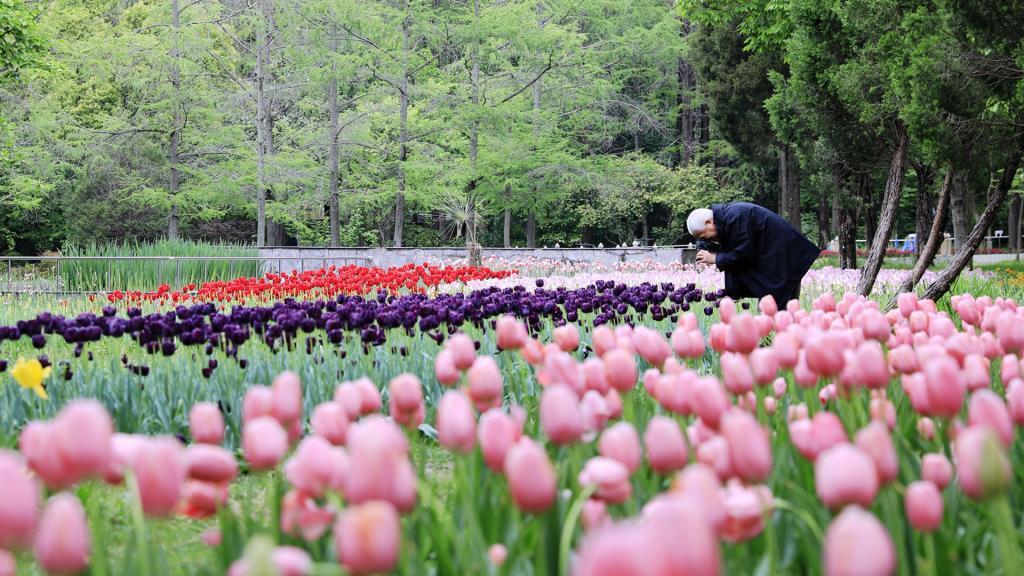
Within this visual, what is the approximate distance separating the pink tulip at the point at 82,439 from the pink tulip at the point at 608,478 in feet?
2.42

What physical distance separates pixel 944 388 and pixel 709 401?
443mm

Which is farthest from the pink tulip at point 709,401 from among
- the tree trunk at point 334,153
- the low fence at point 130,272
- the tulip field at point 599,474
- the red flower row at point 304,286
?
the tree trunk at point 334,153

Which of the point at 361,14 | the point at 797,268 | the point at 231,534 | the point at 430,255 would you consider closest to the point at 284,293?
the point at 797,268

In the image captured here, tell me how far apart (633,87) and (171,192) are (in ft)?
64.3

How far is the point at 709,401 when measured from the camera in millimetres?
1621

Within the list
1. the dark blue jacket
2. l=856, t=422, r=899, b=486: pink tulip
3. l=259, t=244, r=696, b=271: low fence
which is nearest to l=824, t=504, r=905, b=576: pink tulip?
l=856, t=422, r=899, b=486: pink tulip

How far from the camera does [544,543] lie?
1.45 metres

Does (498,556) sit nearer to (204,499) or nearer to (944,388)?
(204,499)

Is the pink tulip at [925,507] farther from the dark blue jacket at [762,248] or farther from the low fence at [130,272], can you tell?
the low fence at [130,272]

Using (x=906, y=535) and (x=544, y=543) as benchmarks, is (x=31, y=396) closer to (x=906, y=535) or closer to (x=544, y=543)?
(x=544, y=543)

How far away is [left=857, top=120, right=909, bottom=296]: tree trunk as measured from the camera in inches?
361

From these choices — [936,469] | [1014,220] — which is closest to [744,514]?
[936,469]

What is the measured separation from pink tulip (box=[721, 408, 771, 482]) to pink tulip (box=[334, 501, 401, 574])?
1.87 feet

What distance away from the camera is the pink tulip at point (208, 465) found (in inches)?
53.5
